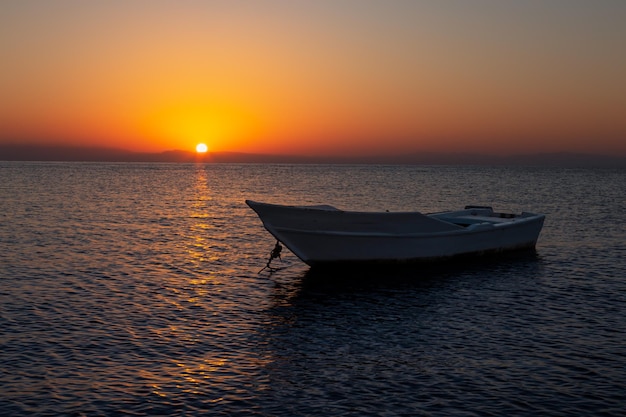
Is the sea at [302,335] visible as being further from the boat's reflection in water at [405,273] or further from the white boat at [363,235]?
the white boat at [363,235]

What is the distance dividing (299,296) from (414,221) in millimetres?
7699

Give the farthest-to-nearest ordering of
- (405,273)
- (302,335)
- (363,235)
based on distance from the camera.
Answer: (405,273) < (363,235) < (302,335)

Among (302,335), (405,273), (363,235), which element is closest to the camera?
(302,335)

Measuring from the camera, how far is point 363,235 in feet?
84.8

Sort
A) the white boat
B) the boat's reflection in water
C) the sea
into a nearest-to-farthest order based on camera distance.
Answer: the sea < the boat's reflection in water < the white boat

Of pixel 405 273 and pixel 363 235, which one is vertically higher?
pixel 363 235

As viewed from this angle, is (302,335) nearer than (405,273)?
Yes

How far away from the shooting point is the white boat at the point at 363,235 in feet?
82.5

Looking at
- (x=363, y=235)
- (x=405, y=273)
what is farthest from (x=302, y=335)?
(x=405, y=273)

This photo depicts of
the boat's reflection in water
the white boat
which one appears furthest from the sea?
the white boat

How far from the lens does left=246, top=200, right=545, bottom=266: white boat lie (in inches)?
990

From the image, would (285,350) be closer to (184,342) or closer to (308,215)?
(184,342)

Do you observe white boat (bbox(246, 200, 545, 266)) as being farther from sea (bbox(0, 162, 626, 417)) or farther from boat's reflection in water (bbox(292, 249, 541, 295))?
sea (bbox(0, 162, 626, 417))

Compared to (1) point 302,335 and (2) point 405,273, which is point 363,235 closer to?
(2) point 405,273
